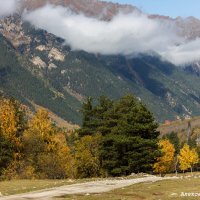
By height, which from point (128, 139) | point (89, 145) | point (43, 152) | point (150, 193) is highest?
point (89, 145)

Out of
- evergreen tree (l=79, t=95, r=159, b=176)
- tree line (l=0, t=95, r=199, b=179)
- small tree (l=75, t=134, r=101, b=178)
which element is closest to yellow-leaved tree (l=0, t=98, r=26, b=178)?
tree line (l=0, t=95, r=199, b=179)

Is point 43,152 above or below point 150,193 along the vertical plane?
above

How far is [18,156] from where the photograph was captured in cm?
8456

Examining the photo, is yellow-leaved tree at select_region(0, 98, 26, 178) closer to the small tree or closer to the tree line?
the tree line

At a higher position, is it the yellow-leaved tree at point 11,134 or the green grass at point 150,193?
the yellow-leaved tree at point 11,134

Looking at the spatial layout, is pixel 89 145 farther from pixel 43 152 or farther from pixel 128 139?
pixel 128 139

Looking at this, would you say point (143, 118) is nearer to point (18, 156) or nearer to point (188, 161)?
point (18, 156)

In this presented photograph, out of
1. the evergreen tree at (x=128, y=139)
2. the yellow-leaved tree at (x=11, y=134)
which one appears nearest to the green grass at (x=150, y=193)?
the evergreen tree at (x=128, y=139)

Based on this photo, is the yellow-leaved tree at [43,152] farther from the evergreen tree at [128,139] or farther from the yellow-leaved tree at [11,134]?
the evergreen tree at [128,139]

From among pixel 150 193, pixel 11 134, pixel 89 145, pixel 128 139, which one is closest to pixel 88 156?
pixel 89 145

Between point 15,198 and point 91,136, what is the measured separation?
5189cm

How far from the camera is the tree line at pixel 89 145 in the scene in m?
82.2

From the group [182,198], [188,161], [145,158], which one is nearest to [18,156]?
[145,158]

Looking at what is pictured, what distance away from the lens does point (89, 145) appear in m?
91.0
